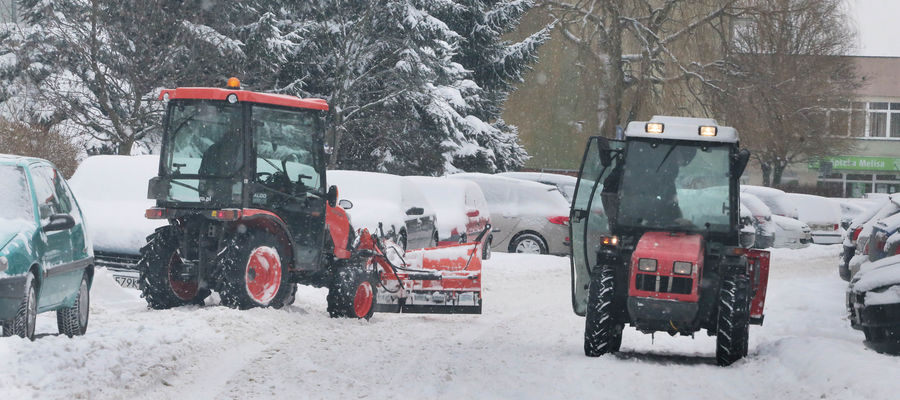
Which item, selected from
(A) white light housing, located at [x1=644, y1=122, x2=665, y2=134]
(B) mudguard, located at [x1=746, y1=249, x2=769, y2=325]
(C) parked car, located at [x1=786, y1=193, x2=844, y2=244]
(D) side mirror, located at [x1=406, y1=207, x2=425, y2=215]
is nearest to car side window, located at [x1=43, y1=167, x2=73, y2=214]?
(A) white light housing, located at [x1=644, y1=122, x2=665, y2=134]

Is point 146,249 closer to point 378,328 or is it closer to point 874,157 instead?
point 378,328

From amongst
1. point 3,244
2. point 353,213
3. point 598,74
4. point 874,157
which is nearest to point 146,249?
point 3,244

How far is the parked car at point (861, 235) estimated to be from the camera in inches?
591

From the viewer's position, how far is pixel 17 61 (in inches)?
955

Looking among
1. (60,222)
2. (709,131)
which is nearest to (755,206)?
(709,131)

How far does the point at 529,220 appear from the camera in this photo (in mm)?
23000

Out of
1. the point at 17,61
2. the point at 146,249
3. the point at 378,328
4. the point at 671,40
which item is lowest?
the point at 378,328

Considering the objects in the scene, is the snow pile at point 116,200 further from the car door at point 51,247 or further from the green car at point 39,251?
the car door at point 51,247

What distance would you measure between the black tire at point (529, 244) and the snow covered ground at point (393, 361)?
31.5 feet

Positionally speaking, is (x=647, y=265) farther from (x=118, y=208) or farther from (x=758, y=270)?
(x=118, y=208)

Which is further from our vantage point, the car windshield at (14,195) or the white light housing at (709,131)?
the white light housing at (709,131)

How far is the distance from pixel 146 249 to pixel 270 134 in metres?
1.72

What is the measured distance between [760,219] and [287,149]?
17967mm

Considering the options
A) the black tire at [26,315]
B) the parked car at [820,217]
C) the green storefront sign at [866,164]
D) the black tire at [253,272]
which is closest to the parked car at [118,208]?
the black tire at [253,272]
